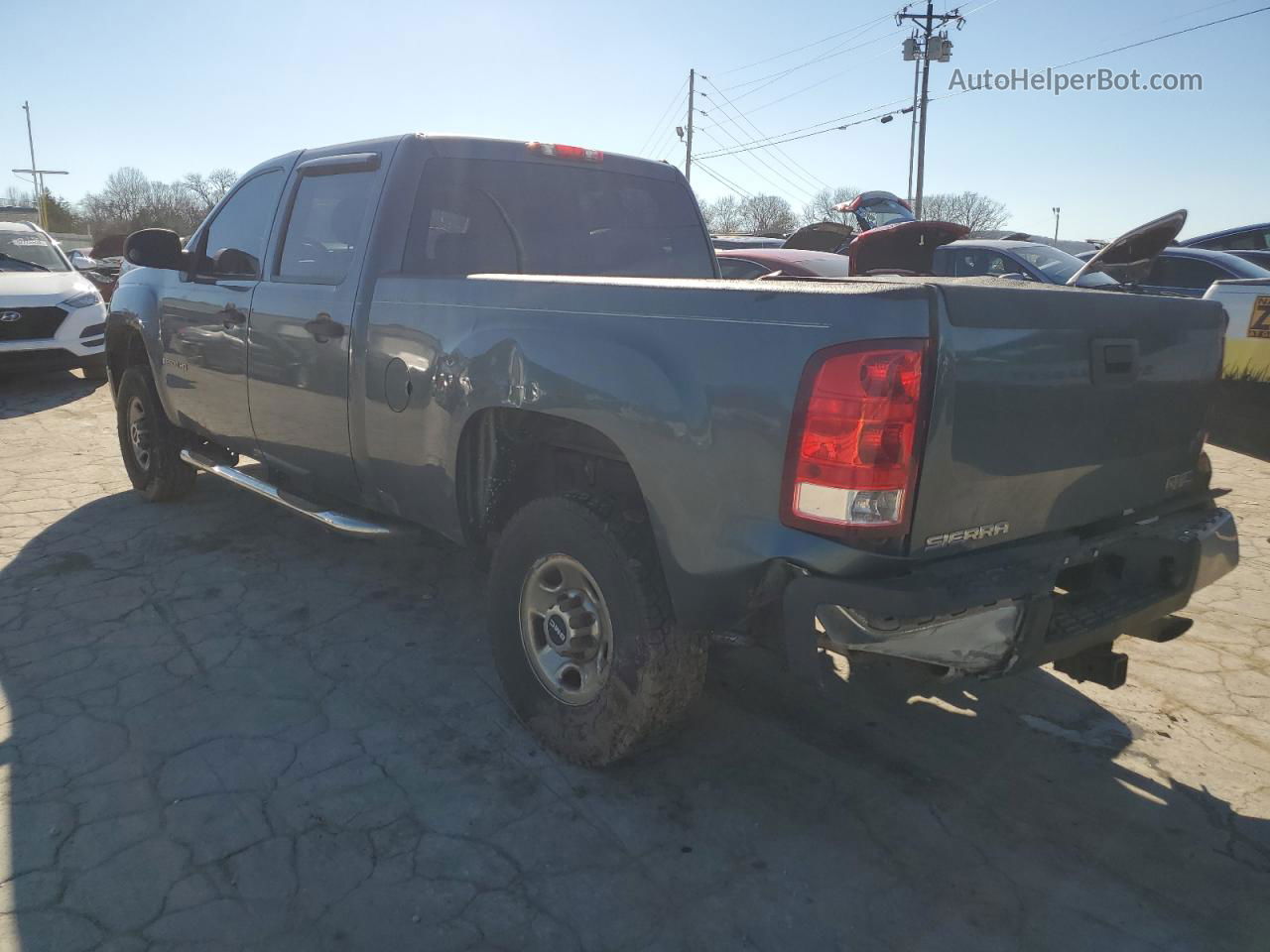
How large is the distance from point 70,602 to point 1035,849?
4.07 m

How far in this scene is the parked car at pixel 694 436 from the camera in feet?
6.94

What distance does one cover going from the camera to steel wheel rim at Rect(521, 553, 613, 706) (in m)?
2.82

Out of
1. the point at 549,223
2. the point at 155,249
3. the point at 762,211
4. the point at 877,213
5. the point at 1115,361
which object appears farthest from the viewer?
the point at 762,211

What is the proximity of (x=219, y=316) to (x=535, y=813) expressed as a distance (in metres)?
3.02

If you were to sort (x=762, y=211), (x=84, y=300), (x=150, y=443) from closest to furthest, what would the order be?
(x=150, y=443)
(x=84, y=300)
(x=762, y=211)

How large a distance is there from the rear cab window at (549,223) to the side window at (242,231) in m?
1.15

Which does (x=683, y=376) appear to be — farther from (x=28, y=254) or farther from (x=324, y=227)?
(x=28, y=254)

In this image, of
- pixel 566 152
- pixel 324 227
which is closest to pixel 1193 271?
pixel 566 152

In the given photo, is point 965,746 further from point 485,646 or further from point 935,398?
point 485,646

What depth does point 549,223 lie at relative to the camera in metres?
3.98

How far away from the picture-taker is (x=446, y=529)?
3400mm

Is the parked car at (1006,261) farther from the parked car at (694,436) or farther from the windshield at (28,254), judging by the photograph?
the windshield at (28,254)

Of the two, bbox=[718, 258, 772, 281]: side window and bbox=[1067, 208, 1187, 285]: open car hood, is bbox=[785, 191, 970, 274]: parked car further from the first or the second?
bbox=[718, 258, 772, 281]: side window

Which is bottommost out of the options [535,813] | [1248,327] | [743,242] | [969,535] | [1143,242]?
[535,813]
